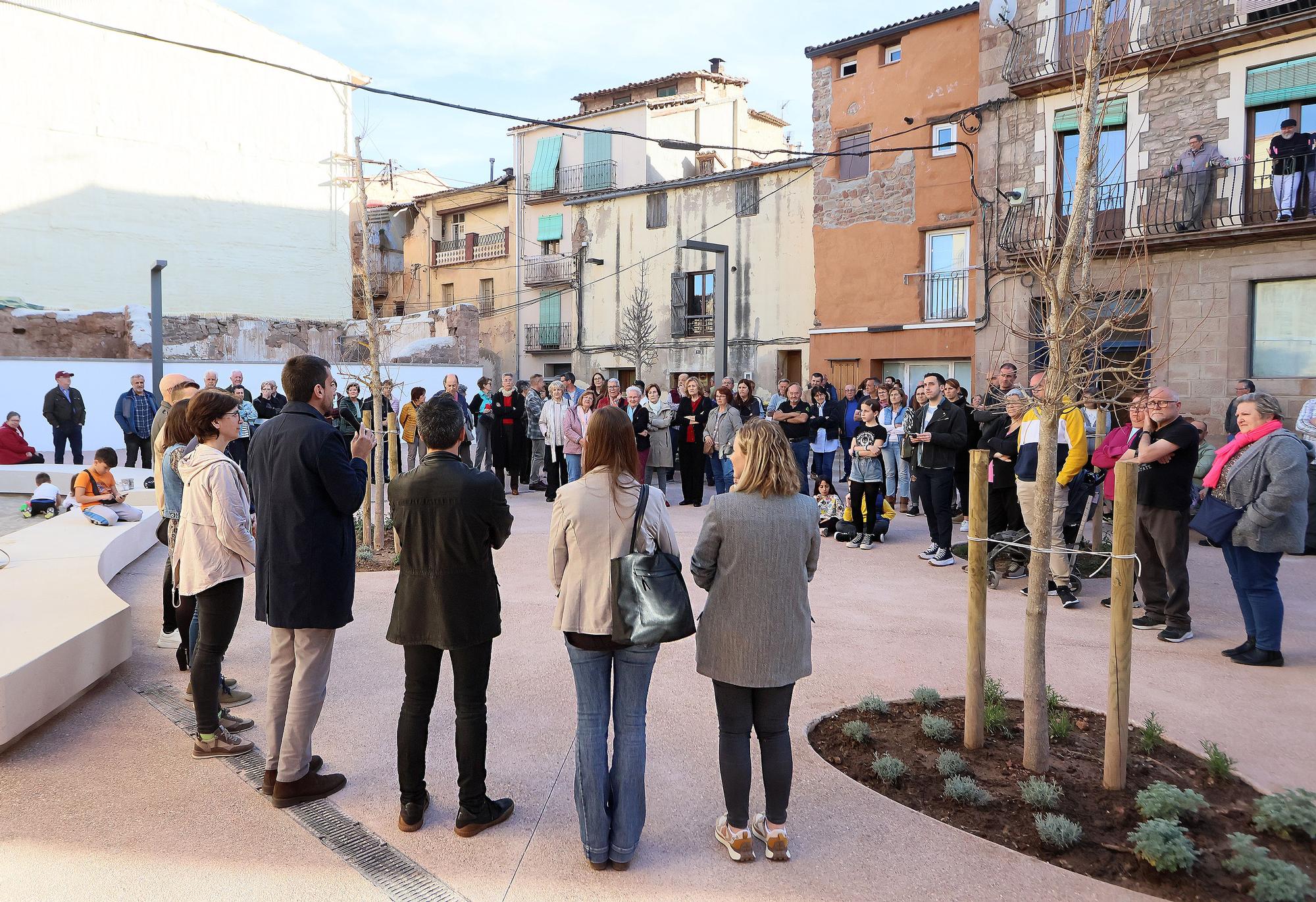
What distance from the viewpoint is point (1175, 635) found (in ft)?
21.9

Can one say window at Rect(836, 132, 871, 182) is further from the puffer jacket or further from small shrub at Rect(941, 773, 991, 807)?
small shrub at Rect(941, 773, 991, 807)

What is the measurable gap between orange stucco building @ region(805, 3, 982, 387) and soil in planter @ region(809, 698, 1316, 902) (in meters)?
17.2

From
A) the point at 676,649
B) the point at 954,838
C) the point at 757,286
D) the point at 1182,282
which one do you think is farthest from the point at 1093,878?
the point at 757,286

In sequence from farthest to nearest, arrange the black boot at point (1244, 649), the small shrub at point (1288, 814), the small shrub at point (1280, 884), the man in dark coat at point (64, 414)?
the man in dark coat at point (64, 414) → the black boot at point (1244, 649) → the small shrub at point (1288, 814) → the small shrub at point (1280, 884)

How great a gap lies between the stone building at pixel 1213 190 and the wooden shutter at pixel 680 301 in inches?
556

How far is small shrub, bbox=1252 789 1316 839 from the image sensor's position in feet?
12.0

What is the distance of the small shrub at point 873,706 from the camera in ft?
16.8

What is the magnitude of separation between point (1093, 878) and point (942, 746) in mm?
1213

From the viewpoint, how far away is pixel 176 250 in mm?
30188

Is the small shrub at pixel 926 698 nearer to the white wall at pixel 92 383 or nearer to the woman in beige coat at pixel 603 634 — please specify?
the woman in beige coat at pixel 603 634

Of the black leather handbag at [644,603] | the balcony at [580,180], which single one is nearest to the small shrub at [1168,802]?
the black leather handbag at [644,603]

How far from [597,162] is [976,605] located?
3249 cm

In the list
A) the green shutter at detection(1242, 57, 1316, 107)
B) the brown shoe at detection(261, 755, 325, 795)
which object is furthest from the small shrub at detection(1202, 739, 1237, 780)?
the green shutter at detection(1242, 57, 1316, 107)

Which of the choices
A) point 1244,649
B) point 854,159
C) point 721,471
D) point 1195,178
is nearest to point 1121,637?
point 1244,649
